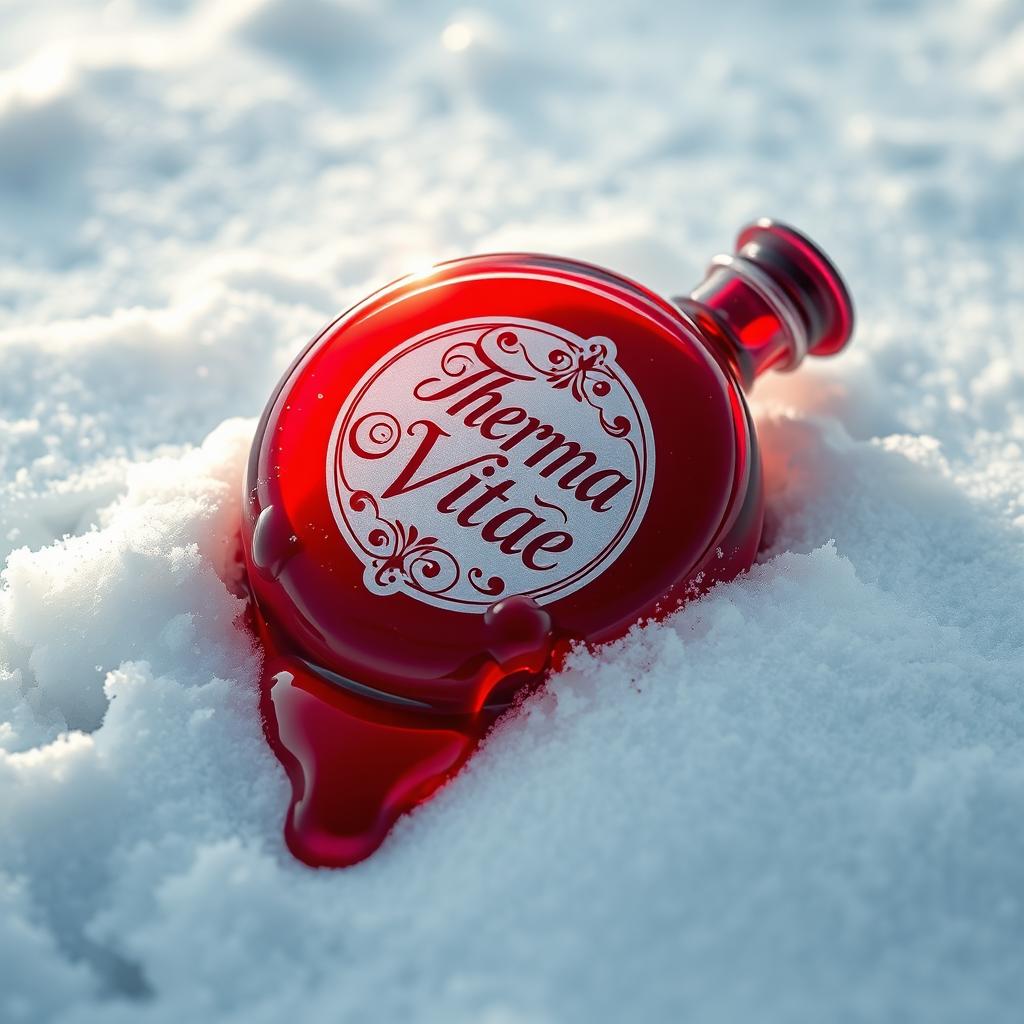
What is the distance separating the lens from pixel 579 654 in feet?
3.44

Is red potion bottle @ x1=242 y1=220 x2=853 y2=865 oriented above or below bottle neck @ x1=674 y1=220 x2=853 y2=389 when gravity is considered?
below

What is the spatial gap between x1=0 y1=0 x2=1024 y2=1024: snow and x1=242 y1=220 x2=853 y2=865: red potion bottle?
0.14 feet

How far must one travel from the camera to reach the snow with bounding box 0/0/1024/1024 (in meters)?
0.86

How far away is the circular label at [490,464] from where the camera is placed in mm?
1074

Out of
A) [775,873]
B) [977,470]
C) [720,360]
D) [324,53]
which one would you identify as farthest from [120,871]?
[324,53]

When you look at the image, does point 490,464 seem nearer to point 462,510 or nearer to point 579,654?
point 462,510

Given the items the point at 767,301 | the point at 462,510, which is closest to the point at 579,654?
the point at 462,510

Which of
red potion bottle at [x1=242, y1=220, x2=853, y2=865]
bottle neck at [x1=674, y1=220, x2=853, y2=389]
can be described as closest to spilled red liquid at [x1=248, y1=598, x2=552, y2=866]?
red potion bottle at [x1=242, y1=220, x2=853, y2=865]

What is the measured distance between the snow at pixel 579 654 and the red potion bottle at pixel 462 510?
4 centimetres

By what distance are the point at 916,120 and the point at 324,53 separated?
106 cm

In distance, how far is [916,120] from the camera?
198 centimetres

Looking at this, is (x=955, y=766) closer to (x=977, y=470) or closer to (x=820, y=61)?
(x=977, y=470)

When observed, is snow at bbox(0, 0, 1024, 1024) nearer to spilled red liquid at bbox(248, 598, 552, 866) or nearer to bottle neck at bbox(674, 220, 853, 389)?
spilled red liquid at bbox(248, 598, 552, 866)

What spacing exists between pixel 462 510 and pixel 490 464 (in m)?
0.05
